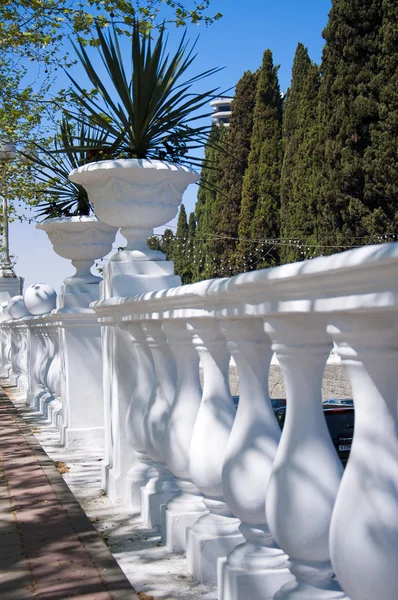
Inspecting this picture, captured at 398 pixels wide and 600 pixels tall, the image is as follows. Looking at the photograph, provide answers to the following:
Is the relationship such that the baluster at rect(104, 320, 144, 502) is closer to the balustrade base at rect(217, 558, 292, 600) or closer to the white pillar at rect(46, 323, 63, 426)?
the balustrade base at rect(217, 558, 292, 600)

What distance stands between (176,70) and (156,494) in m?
2.43

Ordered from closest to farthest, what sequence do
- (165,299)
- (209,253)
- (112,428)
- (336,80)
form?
(165,299) < (112,428) < (336,80) < (209,253)

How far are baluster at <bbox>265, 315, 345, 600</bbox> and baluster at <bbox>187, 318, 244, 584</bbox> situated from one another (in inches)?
26.3

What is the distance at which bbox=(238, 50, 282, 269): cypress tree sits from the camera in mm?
34938

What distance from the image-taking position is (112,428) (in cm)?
448

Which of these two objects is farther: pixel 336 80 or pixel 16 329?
pixel 336 80

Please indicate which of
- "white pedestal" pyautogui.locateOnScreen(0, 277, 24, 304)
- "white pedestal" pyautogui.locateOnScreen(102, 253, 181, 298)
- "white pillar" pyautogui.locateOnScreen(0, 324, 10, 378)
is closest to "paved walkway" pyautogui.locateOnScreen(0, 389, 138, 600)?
"white pedestal" pyautogui.locateOnScreen(102, 253, 181, 298)

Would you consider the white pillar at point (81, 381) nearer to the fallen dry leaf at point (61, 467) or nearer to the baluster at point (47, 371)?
the fallen dry leaf at point (61, 467)

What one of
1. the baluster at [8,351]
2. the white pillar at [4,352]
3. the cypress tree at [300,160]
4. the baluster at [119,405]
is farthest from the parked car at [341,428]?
the cypress tree at [300,160]

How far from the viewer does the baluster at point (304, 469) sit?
1931mm

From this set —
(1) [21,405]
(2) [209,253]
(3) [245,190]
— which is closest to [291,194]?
(3) [245,190]

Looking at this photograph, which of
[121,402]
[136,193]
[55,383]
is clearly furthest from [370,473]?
[55,383]

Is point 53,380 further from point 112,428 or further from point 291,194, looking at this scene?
point 291,194

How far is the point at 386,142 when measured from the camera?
23797 millimetres
